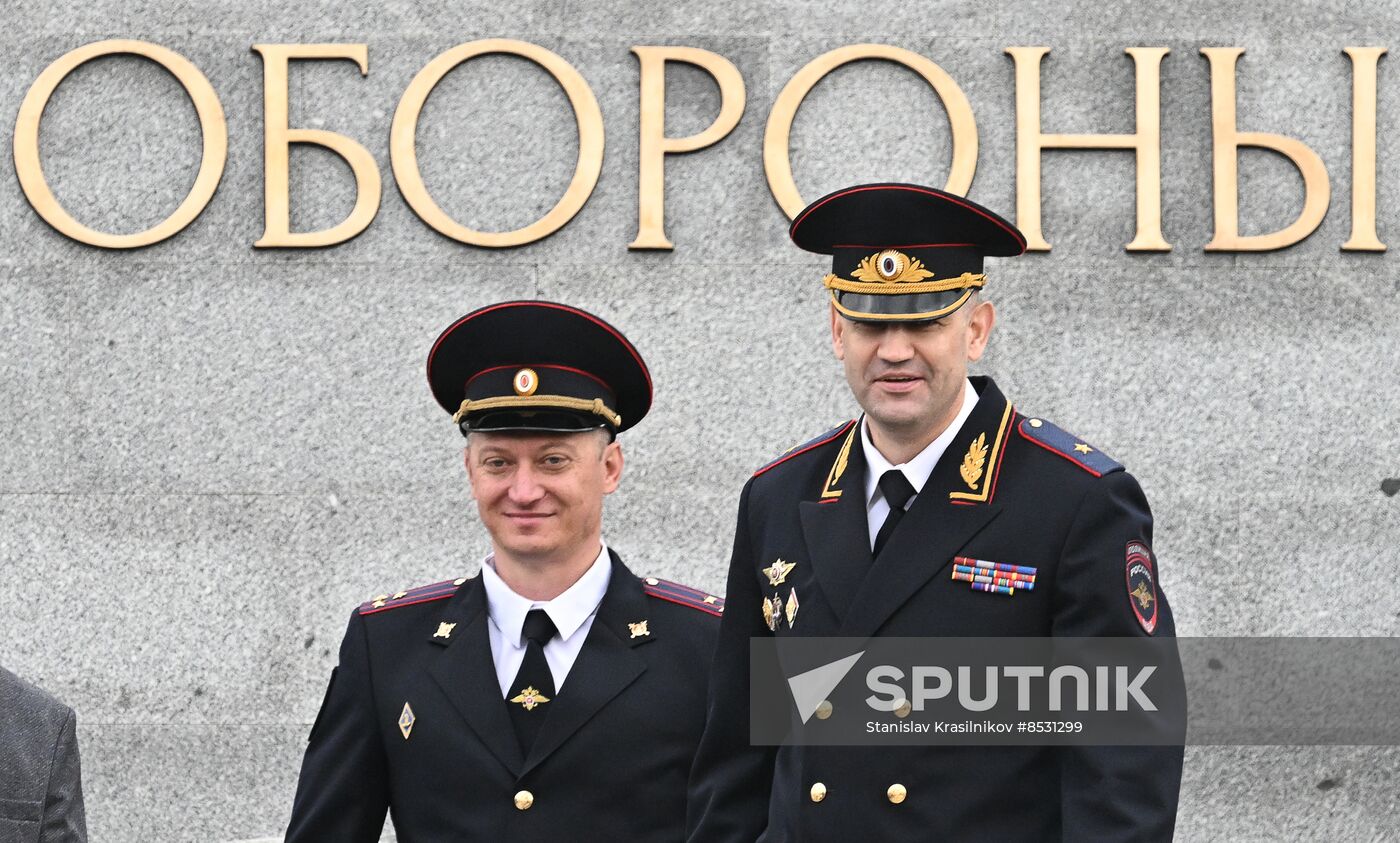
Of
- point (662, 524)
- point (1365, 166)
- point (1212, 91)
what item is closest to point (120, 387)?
point (662, 524)

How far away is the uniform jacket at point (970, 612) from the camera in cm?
323

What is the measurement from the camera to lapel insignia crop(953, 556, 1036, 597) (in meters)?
3.34

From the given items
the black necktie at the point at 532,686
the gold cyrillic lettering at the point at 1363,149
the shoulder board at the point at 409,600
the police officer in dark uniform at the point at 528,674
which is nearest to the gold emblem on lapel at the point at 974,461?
the police officer in dark uniform at the point at 528,674

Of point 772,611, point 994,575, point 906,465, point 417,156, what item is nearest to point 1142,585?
point 994,575

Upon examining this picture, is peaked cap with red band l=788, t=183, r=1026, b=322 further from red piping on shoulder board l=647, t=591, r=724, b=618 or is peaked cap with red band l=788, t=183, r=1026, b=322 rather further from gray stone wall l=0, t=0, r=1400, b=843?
gray stone wall l=0, t=0, r=1400, b=843

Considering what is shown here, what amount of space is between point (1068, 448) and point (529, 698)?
49.4 inches

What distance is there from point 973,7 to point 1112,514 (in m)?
3.85

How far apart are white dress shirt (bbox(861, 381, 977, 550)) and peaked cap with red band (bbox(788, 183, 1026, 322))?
0.18 metres

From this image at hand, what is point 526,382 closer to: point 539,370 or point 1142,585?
point 539,370

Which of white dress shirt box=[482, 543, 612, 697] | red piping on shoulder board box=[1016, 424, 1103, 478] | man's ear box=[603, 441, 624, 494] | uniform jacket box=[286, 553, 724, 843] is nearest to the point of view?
red piping on shoulder board box=[1016, 424, 1103, 478]

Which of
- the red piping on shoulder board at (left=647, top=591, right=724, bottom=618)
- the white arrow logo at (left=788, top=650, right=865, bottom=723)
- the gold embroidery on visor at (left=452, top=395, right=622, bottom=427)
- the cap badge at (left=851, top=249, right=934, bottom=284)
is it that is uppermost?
the cap badge at (left=851, top=249, right=934, bottom=284)

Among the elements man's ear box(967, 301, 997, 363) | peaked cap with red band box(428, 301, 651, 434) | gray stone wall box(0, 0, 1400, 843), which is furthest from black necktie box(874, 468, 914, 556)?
gray stone wall box(0, 0, 1400, 843)

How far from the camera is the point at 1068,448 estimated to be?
348 cm

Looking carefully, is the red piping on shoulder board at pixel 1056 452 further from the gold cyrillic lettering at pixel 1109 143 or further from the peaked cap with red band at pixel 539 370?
the gold cyrillic lettering at pixel 1109 143
